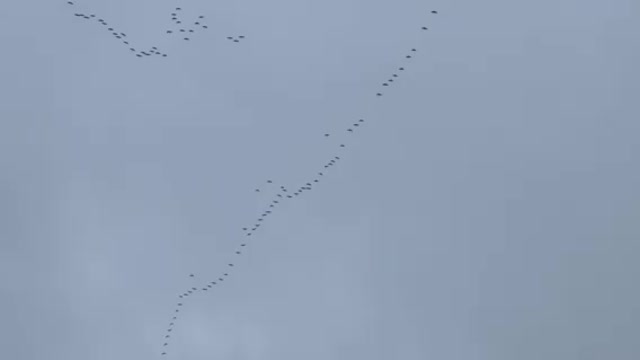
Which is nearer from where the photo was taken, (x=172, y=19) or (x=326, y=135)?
(x=172, y=19)

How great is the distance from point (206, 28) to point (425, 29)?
14.2 m

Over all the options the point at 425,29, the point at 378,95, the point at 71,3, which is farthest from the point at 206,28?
the point at 425,29

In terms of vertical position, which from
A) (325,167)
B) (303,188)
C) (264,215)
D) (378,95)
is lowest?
(264,215)

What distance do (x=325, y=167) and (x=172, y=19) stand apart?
13830mm

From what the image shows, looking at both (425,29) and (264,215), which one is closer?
(425,29)

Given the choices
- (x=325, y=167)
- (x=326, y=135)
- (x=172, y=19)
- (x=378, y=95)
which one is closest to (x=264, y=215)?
(x=325, y=167)

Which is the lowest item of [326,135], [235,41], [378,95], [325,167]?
[325,167]

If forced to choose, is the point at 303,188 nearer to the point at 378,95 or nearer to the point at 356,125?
the point at 356,125

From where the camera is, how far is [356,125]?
85.2 ft

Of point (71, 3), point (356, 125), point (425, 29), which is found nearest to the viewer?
point (71, 3)

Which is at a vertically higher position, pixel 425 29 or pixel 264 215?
pixel 425 29

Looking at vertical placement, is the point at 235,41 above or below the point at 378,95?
above

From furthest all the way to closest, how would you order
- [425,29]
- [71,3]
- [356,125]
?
[356,125], [425,29], [71,3]

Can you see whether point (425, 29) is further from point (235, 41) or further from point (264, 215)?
point (264, 215)
